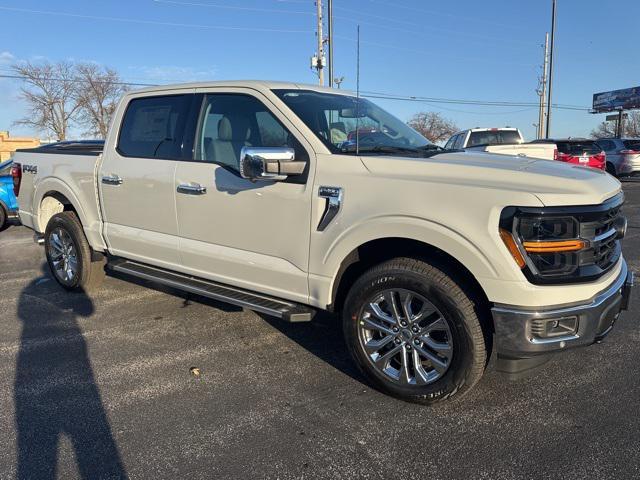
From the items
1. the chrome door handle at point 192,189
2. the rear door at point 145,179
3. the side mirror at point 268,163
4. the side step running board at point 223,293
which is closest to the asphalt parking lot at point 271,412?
the side step running board at point 223,293

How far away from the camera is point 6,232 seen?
407 inches

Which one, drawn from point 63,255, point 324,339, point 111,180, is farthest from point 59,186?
point 324,339

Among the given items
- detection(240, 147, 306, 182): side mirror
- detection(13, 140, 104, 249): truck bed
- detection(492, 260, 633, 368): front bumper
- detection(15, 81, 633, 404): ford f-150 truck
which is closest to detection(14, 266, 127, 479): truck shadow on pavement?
detection(15, 81, 633, 404): ford f-150 truck

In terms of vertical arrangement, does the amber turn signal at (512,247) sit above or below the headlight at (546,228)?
below

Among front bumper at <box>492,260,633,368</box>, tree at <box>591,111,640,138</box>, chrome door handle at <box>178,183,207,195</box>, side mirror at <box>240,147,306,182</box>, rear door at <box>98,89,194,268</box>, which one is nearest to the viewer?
front bumper at <box>492,260,633,368</box>

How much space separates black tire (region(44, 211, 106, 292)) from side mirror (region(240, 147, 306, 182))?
2844 millimetres

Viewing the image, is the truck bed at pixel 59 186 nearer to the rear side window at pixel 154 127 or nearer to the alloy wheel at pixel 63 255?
the alloy wheel at pixel 63 255

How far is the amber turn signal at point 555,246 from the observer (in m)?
2.69

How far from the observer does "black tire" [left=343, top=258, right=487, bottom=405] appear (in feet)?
9.53

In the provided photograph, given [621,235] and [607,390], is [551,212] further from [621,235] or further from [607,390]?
[607,390]

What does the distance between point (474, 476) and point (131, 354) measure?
270cm

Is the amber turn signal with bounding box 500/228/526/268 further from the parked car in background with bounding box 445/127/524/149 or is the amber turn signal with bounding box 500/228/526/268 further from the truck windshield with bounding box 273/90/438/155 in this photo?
the parked car in background with bounding box 445/127/524/149

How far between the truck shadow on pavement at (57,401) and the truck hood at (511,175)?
7.30 feet

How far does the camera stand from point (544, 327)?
2727 mm
